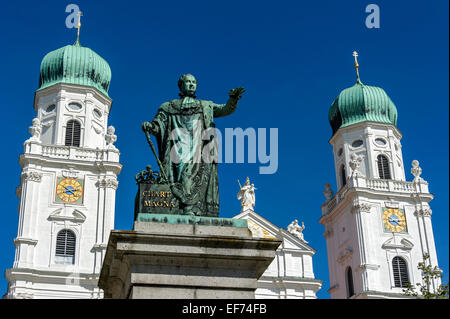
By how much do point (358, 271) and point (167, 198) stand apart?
39130mm

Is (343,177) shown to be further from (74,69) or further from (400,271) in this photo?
(74,69)

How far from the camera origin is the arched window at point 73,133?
1781 inches

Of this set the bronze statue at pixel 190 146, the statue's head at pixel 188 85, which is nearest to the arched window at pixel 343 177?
the statue's head at pixel 188 85

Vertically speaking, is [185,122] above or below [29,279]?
below

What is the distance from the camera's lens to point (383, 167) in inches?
1986

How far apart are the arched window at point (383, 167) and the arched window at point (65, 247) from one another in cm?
2171

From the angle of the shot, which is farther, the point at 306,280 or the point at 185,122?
the point at 306,280

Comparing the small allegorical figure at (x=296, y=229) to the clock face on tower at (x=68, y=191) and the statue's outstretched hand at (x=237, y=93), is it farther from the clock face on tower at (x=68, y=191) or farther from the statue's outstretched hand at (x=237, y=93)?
the statue's outstretched hand at (x=237, y=93)

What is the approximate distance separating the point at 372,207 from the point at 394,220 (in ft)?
5.54

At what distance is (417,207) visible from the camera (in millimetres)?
48562

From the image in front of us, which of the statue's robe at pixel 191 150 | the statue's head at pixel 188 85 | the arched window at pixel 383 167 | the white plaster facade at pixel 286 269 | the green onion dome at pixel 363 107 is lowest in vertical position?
the statue's robe at pixel 191 150
